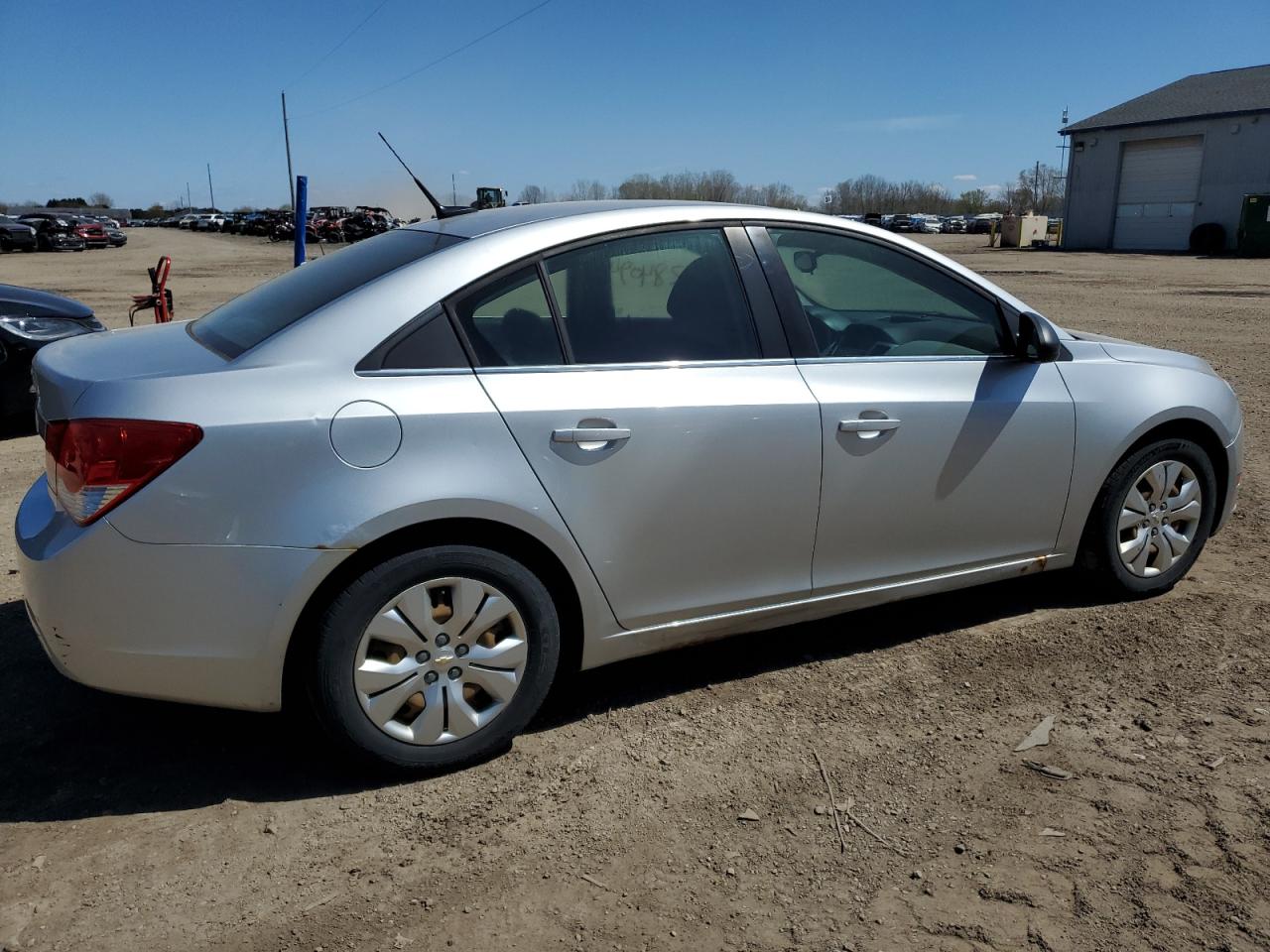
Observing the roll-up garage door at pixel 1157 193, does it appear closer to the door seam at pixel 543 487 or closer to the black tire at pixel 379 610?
the door seam at pixel 543 487

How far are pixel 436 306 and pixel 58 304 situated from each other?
254 inches

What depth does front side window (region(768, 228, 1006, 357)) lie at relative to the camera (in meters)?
3.77

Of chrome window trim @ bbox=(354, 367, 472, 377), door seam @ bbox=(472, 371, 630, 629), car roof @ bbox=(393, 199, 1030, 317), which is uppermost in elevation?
car roof @ bbox=(393, 199, 1030, 317)

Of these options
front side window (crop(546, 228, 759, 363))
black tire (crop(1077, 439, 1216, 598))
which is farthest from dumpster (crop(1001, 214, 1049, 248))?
front side window (crop(546, 228, 759, 363))

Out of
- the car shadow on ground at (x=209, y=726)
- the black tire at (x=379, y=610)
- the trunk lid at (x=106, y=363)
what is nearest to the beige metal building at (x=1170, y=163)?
the car shadow on ground at (x=209, y=726)

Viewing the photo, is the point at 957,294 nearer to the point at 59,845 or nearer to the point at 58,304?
the point at 59,845

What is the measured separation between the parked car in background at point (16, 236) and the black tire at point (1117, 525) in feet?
155

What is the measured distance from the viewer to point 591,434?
314 centimetres

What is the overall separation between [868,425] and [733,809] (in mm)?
1376

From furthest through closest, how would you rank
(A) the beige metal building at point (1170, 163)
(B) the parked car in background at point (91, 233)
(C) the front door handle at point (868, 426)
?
1. (B) the parked car in background at point (91, 233)
2. (A) the beige metal building at point (1170, 163)
3. (C) the front door handle at point (868, 426)

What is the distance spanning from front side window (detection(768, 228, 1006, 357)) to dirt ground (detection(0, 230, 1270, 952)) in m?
1.21

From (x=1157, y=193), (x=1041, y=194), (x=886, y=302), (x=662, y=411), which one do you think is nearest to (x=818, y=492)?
(x=662, y=411)

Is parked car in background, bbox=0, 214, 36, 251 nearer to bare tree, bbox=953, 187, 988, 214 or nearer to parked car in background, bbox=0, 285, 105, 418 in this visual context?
parked car in background, bbox=0, 285, 105, 418

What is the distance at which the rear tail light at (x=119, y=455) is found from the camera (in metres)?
2.71
